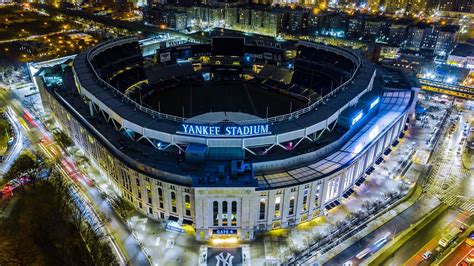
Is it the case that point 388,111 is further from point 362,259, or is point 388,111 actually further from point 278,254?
point 278,254

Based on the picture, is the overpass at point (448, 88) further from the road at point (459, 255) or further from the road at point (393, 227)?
the road at point (459, 255)

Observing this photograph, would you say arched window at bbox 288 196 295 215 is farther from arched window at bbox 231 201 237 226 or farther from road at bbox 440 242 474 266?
road at bbox 440 242 474 266

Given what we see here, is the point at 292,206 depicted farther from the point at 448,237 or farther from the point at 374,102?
the point at 374,102

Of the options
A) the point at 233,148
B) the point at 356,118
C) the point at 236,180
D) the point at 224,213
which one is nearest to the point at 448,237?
the point at 356,118

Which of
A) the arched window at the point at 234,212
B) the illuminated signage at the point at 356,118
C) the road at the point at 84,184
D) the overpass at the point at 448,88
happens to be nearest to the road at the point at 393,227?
the arched window at the point at 234,212

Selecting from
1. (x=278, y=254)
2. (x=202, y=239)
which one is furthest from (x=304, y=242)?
(x=202, y=239)

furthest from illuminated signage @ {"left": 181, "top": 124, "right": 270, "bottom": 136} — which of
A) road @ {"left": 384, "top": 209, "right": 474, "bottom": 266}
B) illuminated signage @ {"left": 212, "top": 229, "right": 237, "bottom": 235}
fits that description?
road @ {"left": 384, "top": 209, "right": 474, "bottom": 266}
